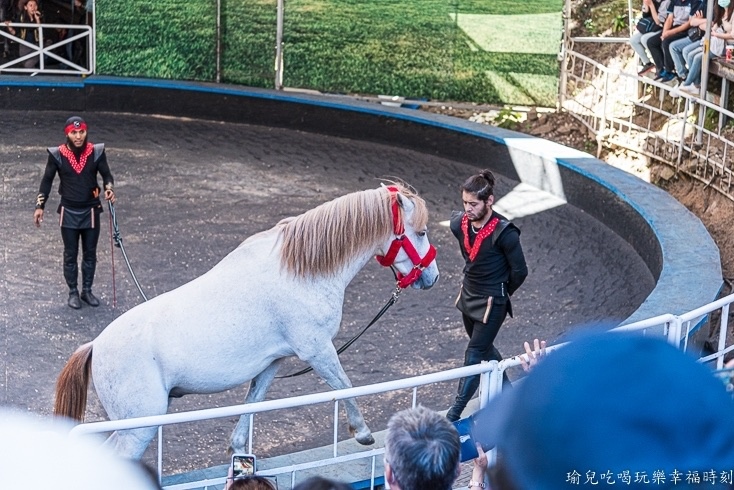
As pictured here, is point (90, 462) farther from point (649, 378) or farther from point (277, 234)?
point (277, 234)

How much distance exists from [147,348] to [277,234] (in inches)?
36.3

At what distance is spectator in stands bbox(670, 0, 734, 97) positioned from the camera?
12508mm

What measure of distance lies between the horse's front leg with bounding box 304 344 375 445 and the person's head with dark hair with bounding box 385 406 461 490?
11.3 feet

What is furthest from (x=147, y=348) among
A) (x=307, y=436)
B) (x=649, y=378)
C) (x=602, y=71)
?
(x=602, y=71)

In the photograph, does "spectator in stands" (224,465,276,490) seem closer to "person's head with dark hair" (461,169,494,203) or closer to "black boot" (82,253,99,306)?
"person's head with dark hair" (461,169,494,203)

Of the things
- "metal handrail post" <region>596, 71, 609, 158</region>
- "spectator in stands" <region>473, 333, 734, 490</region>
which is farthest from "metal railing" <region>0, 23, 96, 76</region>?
"spectator in stands" <region>473, 333, 734, 490</region>

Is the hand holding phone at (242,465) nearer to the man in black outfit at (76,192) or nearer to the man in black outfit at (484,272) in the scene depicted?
the man in black outfit at (484,272)

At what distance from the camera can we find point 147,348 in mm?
5770

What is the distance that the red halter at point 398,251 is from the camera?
6.35m

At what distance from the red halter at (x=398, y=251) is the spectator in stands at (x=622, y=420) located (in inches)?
191

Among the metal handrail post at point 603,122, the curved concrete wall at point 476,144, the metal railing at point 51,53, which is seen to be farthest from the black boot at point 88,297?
the metal railing at point 51,53

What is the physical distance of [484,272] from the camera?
683 centimetres

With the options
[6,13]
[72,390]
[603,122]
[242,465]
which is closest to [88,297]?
[72,390]

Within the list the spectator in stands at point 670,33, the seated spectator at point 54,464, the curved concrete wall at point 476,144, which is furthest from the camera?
the spectator in stands at point 670,33
